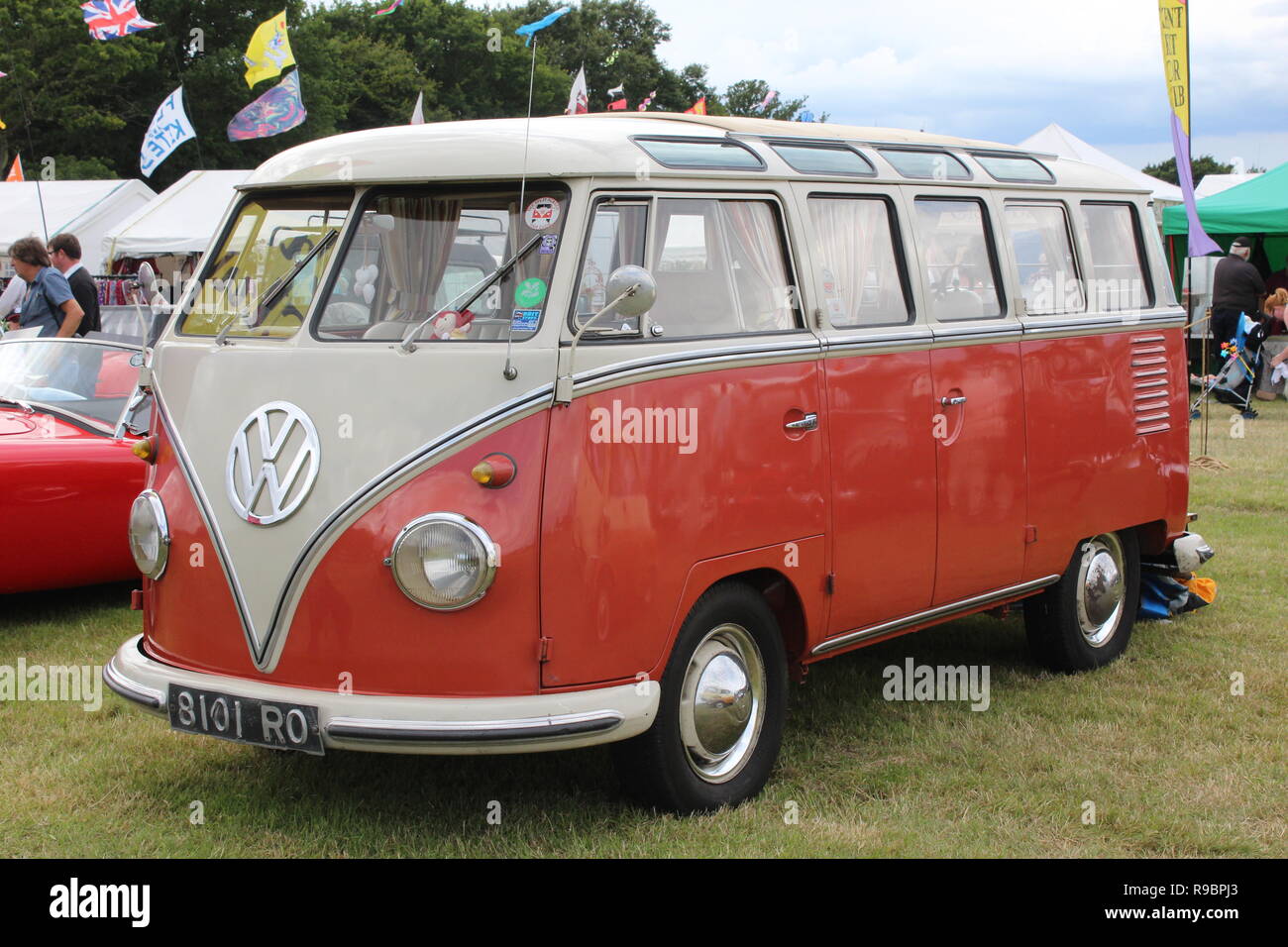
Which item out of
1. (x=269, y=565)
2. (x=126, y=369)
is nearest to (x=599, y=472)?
(x=269, y=565)

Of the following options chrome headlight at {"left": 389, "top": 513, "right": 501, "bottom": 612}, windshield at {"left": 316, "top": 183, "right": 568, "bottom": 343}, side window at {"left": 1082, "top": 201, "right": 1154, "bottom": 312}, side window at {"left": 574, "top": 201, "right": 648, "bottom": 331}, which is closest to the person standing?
windshield at {"left": 316, "top": 183, "right": 568, "bottom": 343}

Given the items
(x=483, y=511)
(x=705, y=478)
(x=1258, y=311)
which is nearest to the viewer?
(x=483, y=511)

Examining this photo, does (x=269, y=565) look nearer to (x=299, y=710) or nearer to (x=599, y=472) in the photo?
(x=299, y=710)

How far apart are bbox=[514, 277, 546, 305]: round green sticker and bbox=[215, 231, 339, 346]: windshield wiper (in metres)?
0.81

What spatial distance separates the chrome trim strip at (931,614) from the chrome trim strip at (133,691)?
7.65ft

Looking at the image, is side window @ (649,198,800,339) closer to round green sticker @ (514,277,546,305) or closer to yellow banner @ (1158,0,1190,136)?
round green sticker @ (514,277,546,305)

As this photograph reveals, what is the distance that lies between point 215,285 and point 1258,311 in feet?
55.0

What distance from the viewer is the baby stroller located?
17062 millimetres

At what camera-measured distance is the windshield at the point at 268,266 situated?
4711mm

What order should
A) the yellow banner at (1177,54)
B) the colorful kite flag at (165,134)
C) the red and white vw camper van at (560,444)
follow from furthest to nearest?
the colorful kite flag at (165,134) < the yellow banner at (1177,54) < the red and white vw camper van at (560,444)

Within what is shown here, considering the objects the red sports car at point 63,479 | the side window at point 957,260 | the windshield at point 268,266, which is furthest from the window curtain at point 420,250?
the red sports car at point 63,479

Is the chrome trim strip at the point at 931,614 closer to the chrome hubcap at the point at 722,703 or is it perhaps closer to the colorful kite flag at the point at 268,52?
the chrome hubcap at the point at 722,703

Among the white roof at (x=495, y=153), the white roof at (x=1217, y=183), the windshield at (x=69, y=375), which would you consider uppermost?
the white roof at (x=1217, y=183)

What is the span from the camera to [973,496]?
5742 millimetres
